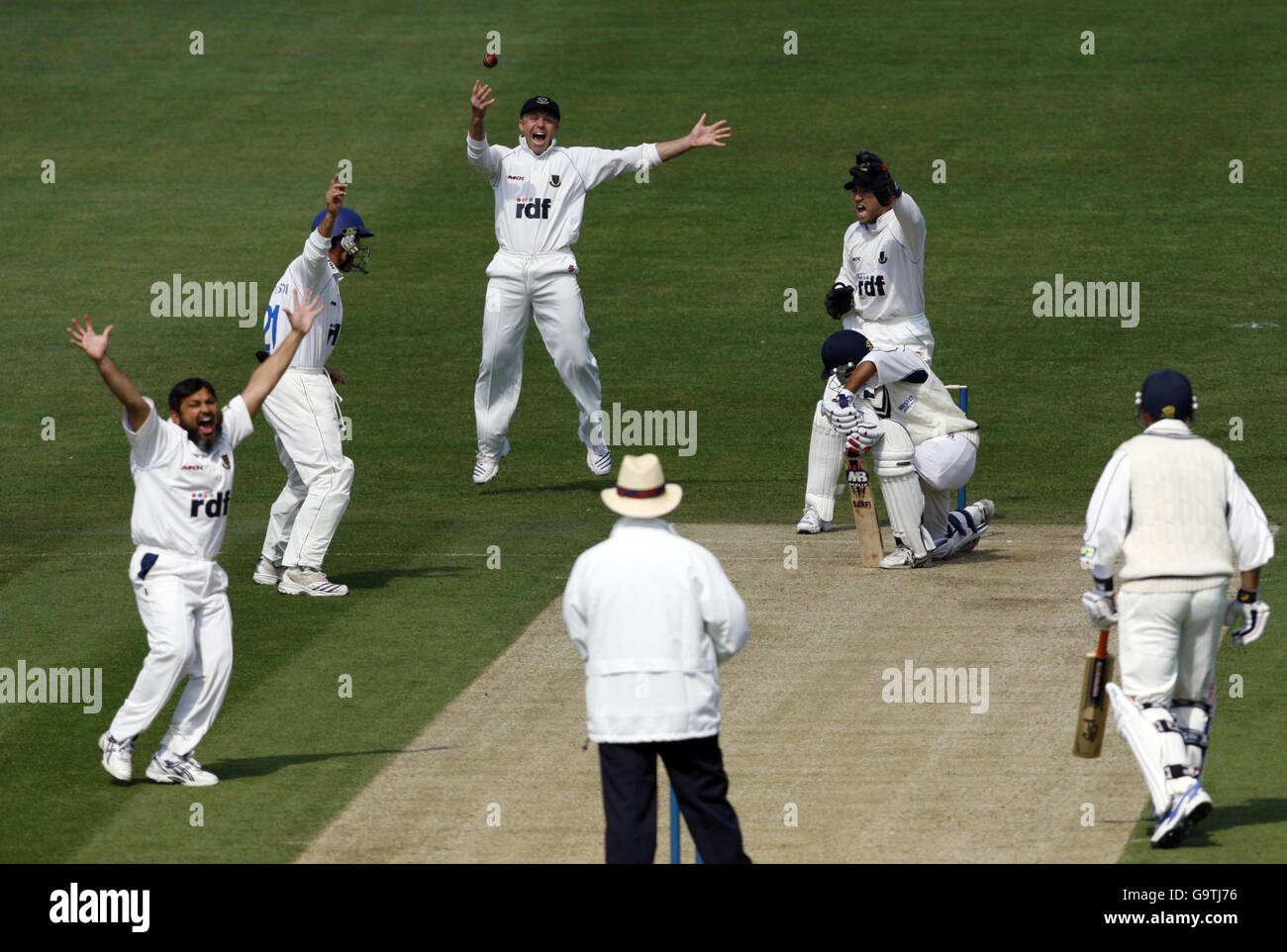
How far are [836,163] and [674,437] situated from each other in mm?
8187

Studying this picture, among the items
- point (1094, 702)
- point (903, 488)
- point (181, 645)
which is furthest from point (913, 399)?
point (181, 645)

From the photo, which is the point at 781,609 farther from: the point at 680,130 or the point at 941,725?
the point at 680,130

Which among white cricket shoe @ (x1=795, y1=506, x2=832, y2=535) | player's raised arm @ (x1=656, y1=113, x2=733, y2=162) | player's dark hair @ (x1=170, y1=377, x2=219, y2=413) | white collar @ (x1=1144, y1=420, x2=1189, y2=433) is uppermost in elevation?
player's raised arm @ (x1=656, y1=113, x2=733, y2=162)

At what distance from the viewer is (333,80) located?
28.3 m

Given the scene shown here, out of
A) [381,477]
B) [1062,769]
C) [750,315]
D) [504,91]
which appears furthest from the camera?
[504,91]

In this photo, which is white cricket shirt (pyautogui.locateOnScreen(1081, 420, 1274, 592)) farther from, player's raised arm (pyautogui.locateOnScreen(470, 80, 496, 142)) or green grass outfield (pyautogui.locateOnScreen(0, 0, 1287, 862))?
player's raised arm (pyautogui.locateOnScreen(470, 80, 496, 142))

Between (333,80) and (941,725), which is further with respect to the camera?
(333,80)

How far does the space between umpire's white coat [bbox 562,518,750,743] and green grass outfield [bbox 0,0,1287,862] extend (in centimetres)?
213

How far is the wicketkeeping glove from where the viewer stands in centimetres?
1509

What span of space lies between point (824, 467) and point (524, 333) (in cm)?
283

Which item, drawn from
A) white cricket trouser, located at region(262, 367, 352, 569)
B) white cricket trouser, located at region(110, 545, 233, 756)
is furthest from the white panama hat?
white cricket trouser, located at region(262, 367, 352, 569)

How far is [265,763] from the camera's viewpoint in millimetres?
10477

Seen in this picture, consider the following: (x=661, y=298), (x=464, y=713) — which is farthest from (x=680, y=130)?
(x=464, y=713)

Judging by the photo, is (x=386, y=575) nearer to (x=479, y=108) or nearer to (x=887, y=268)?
(x=479, y=108)
